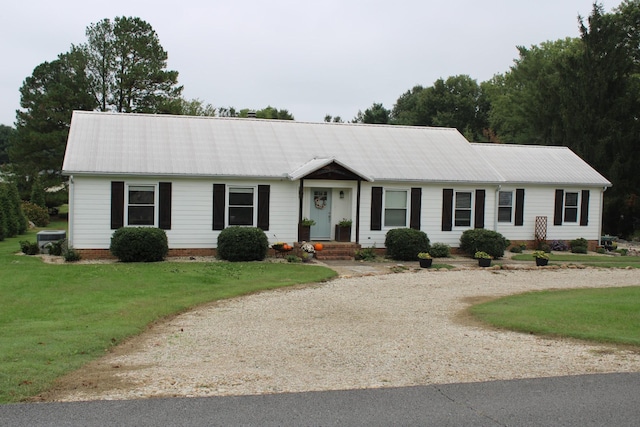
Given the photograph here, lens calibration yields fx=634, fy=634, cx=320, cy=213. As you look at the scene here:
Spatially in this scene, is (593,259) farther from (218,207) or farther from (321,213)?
(218,207)

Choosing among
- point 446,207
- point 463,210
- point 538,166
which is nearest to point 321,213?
point 446,207

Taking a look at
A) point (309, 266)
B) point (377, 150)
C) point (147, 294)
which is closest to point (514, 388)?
point (147, 294)

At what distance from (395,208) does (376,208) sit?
2.88 ft

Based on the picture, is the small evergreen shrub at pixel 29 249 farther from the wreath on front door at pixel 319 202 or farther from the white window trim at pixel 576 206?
the white window trim at pixel 576 206

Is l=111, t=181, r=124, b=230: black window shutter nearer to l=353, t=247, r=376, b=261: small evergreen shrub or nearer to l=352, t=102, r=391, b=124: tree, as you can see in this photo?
l=353, t=247, r=376, b=261: small evergreen shrub

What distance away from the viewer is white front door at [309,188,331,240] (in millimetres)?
23547

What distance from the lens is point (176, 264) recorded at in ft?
64.7

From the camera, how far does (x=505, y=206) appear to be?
26203mm

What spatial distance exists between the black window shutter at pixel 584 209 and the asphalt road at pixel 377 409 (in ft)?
70.0

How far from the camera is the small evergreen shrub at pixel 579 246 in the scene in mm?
26475

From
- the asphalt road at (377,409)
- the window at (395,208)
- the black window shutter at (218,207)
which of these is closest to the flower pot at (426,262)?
the window at (395,208)

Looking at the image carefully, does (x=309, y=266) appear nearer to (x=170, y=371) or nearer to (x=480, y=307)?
(x=480, y=307)

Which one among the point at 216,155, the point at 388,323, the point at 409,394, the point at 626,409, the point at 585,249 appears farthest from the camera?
the point at 585,249

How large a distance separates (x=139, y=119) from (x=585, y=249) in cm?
1898
